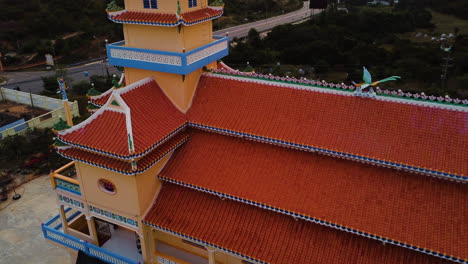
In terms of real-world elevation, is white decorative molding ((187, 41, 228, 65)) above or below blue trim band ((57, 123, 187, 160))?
above

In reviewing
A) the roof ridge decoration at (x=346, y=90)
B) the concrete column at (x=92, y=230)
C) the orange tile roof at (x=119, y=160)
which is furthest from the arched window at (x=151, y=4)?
the concrete column at (x=92, y=230)

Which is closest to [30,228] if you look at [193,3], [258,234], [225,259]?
[225,259]

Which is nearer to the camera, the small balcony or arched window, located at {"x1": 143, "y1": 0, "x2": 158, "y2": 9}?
arched window, located at {"x1": 143, "y1": 0, "x2": 158, "y2": 9}

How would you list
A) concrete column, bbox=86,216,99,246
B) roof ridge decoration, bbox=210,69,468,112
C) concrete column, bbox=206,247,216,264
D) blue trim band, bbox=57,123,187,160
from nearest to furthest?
1. blue trim band, bbox=57,123,187,160
2. roof ridge decoration, bbox=210,69,468,112
3. concrete column, bbox=206,247,216,264
4. concrete column, bbox=86,216,99,246

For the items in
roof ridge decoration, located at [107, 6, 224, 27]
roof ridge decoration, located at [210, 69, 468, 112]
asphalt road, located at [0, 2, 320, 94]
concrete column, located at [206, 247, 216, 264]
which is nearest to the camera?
roof ridge decoration, located at [210, 69, 468, 112]

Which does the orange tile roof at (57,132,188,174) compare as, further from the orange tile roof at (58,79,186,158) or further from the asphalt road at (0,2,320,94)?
the asphalt road at (0,2,320,94)

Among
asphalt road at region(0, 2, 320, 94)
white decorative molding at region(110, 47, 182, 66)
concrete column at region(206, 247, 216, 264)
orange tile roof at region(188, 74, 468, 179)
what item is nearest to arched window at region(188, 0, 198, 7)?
white decorative molding at region(110, 47, 182, 66)

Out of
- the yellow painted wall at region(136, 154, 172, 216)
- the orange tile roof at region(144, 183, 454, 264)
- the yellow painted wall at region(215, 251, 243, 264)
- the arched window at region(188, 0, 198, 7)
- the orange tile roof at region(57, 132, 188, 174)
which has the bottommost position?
the yellow painted wall at region(215, 251, 243, 264)
